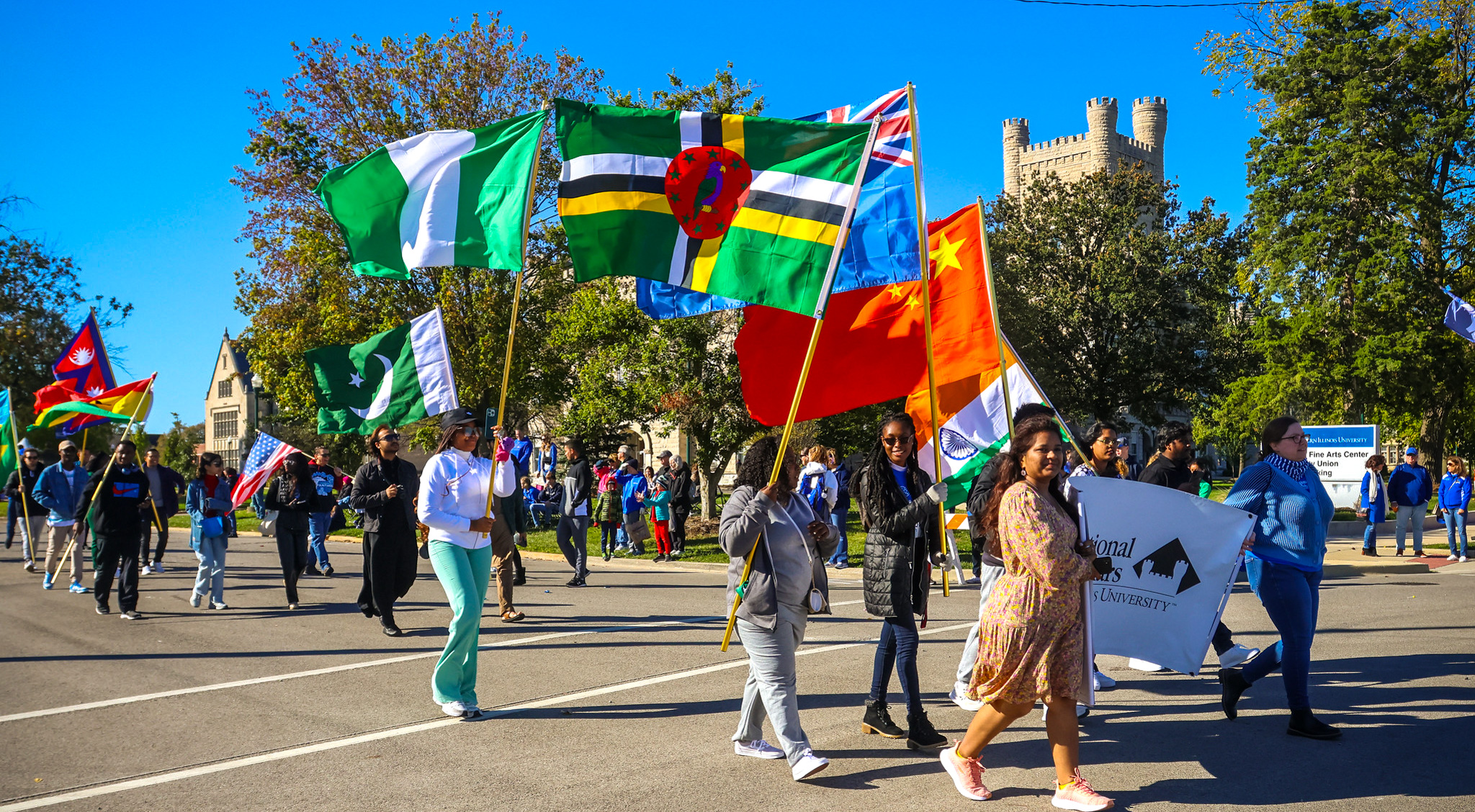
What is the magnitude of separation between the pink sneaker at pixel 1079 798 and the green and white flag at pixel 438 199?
15.5ft

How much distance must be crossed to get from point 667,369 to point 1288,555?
58.3ft

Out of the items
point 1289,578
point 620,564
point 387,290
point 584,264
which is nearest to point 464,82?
point 387,290

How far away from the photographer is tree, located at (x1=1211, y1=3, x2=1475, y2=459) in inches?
1083

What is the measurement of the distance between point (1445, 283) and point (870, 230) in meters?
29.0

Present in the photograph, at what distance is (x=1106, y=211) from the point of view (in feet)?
133

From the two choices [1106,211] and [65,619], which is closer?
[65,619]

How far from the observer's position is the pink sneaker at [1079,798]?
442 cm

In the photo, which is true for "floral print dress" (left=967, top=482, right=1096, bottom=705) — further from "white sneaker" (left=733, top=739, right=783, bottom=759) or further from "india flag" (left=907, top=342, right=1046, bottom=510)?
"india flag" (left=907, top=342, right=1046, bottom=510)

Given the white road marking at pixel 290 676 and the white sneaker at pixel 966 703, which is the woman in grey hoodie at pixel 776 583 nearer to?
the white sneaker at pixel 966 703

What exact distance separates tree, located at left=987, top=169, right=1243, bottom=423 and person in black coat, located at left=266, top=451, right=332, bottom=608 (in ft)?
104

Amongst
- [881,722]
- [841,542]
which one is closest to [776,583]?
[881,722]

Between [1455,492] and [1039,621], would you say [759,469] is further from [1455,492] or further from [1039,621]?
[1455,492]

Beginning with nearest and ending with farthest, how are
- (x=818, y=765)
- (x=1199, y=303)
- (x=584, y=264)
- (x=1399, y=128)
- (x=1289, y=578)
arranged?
(x=818, y=765), (x=1289, y=578), (x=584, y=264), (x=1399, y=128), (x=1199, y=303)

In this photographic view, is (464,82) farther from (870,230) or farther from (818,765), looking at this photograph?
(818,765)
